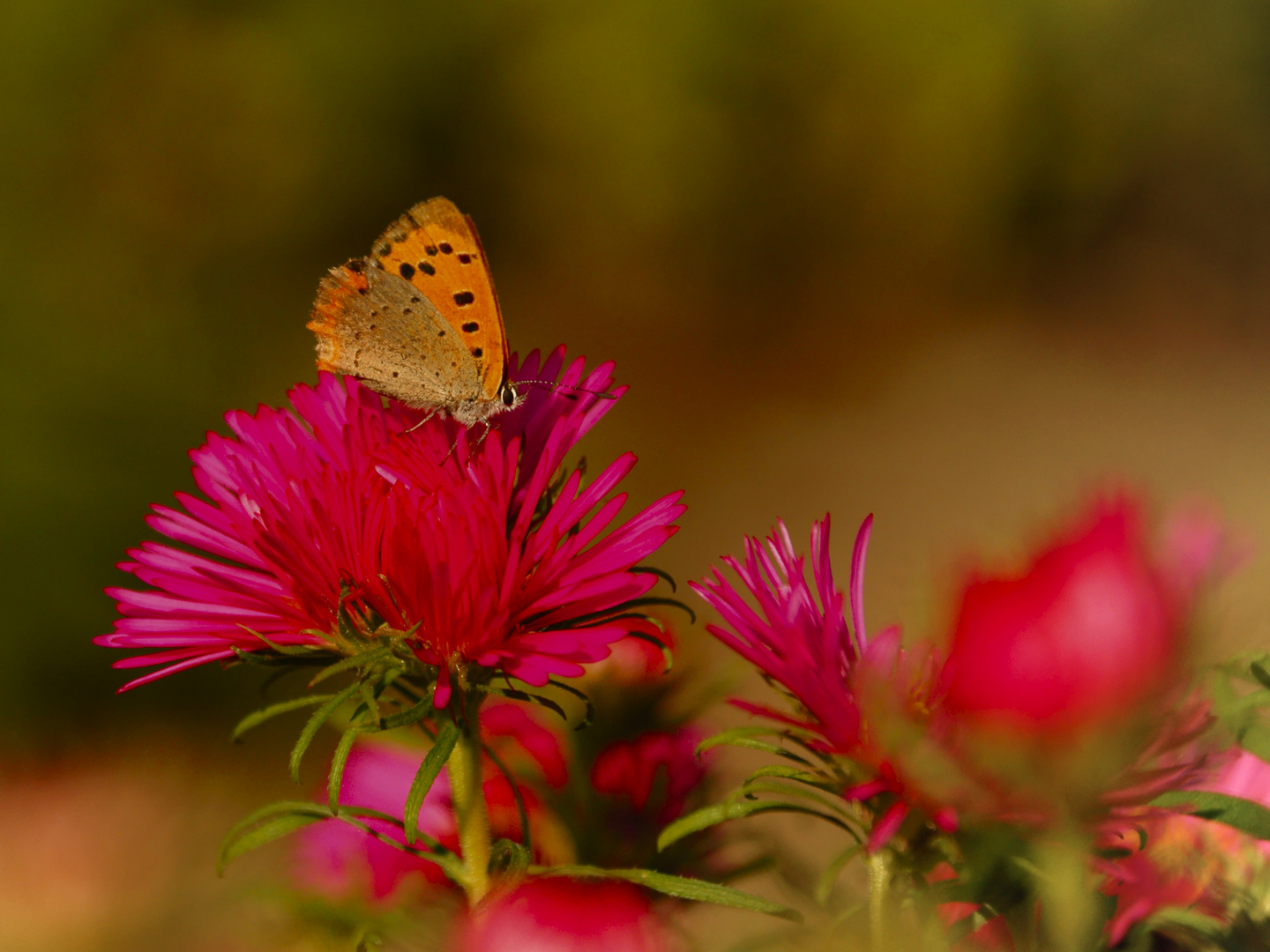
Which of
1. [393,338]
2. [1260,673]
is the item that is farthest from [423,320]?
[1260,673]

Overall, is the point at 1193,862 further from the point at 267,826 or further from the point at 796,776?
the point at 267,826

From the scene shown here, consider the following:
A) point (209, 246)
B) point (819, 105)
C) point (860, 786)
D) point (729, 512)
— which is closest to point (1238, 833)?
point (860, 786)

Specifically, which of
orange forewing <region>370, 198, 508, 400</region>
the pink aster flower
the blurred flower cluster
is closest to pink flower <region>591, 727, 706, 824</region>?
the blurred flower cluster

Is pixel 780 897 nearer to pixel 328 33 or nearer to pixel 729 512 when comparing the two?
pixel 328 33

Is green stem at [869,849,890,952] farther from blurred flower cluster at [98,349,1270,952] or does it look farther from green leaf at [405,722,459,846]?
green leaf at [405,722,459,846]

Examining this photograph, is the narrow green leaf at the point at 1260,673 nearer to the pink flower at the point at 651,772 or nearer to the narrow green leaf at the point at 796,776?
the narrow green leaf at the point at 796,776
